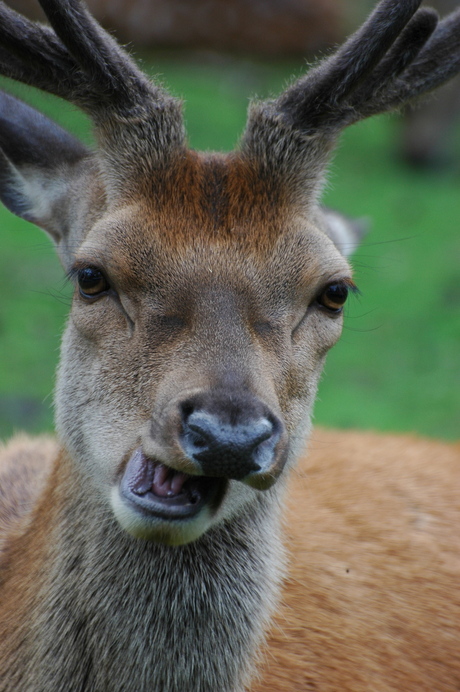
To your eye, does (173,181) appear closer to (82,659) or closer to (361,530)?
(82,659)

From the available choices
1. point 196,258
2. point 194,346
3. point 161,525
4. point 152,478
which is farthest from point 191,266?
point 161,525

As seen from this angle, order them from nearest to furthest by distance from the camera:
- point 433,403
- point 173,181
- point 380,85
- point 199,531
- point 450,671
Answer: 1. point 199,531
2. point 173,181
3. point 380,85
4. point 450,671
5. point 433,403

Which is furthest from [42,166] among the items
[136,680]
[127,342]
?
[136,680]

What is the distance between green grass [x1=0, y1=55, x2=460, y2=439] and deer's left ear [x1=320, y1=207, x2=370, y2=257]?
54cm

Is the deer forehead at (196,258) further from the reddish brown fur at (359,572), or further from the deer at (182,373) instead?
the reddish brown fur at (359,572)

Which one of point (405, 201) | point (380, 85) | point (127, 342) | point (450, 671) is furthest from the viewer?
point (405, 201)

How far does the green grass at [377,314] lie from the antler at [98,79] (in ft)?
6.76

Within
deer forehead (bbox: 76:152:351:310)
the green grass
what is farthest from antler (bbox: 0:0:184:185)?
Answer: the green grass

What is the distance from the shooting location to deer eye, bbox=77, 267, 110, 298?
3580 millimetres

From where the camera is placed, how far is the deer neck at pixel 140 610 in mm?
3494

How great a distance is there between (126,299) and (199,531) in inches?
36.6

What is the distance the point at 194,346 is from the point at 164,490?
51 cm

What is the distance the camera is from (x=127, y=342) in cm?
344

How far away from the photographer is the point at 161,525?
10.1ft
